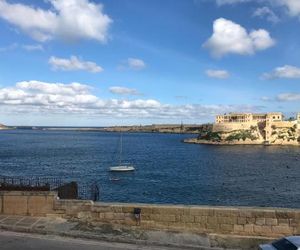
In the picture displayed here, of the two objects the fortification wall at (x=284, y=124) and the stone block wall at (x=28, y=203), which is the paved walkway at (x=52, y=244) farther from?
the fortification wall at (x=284, y=124)

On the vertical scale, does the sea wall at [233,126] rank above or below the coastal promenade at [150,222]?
above

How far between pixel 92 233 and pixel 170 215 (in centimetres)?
263

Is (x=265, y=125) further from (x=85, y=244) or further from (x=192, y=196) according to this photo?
(x=85, y=244)

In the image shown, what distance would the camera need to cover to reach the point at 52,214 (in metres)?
14.9

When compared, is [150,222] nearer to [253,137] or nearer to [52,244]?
[52,244]

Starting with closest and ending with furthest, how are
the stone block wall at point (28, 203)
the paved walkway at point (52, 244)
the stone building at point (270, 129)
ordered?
the paved walkway at point (52, 244)
the stone block wall at point (28, 203)
the stone building at point (270, 129)

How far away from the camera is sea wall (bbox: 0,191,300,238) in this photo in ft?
44.5

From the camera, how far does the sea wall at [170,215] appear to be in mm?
13570

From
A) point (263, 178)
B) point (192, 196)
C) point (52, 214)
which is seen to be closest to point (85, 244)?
point (52, 214)

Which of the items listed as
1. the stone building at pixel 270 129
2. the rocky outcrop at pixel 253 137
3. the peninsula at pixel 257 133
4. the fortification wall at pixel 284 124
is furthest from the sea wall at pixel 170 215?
the fortification wall at pixel 284 124

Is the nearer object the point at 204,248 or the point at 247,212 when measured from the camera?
the point at 204,248

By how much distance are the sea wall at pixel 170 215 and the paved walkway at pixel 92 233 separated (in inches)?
14.7

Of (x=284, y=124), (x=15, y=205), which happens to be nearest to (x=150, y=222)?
(x=15, y=205)

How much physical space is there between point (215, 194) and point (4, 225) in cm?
4070
